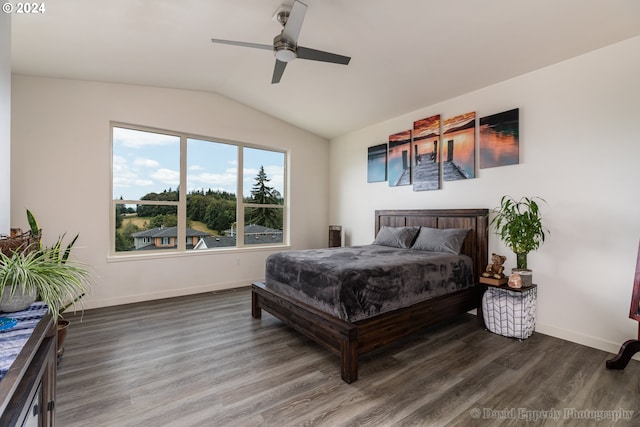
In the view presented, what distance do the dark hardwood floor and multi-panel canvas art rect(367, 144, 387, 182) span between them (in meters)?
2.64

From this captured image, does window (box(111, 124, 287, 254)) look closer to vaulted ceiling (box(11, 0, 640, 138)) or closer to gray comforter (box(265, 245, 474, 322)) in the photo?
vaulted ceiling (box(11, 0, 640, 138))

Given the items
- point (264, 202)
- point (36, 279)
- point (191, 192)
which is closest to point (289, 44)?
point (36, 279)

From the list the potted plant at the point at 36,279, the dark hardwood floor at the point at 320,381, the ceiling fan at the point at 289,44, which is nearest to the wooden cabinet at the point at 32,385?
the potted plant at the point at 36,279

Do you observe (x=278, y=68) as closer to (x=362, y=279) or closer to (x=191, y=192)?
(x=362, y=279)

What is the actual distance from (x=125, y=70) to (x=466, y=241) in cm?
482

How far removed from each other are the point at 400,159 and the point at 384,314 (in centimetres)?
284

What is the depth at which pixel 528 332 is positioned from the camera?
117 inches

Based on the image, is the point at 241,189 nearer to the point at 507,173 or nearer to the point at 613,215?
the point at 507,173

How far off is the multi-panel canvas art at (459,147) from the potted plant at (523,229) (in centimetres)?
70

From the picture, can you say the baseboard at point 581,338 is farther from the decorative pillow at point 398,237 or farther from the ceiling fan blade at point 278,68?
the ceiling fan blade at point 278,68

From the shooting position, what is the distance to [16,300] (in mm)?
1369

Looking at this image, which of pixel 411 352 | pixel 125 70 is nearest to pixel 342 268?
pixel 411 352

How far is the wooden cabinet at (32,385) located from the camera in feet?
2.76

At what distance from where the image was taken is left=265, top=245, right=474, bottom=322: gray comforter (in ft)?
8.00
